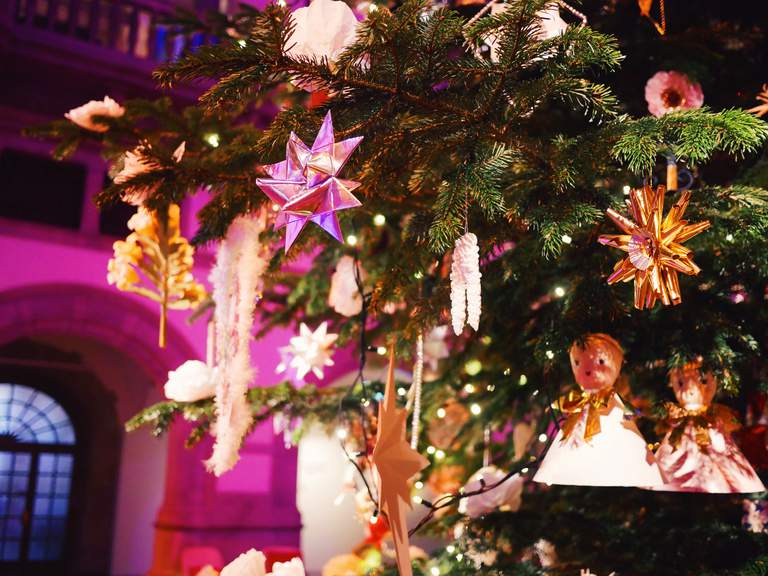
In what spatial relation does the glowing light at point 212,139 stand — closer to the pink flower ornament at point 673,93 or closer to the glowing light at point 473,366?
the glowing light at point 473,366

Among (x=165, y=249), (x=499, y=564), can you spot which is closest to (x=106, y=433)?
(x=165, y=249)

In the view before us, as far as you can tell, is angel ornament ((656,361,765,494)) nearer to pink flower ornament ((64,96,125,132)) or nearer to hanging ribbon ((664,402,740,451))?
hanging ribbon ((664,402,740,451))

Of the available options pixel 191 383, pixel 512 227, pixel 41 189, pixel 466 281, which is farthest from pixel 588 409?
pixel 41 189

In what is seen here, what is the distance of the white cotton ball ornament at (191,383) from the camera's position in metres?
2.07

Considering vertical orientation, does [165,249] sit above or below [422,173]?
above

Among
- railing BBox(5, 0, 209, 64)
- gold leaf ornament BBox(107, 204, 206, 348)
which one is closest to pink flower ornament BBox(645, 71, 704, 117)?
gold leaf ornament BBox(107, 204, 206, 348)

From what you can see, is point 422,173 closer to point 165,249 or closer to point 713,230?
point 713,230

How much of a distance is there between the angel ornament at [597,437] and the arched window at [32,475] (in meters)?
6.28

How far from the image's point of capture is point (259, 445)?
551cm

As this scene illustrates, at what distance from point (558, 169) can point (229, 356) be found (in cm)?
106

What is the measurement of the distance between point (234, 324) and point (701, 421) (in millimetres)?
1182

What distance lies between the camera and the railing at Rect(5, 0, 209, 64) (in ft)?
16.8

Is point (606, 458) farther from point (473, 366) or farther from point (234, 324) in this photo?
point (234, 324)

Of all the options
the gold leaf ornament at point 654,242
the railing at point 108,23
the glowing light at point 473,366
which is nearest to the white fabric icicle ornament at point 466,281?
the gold leaf ornament at point 654,242
